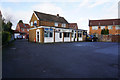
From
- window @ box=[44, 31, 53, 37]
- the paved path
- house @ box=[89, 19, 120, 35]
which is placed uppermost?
house @ box=[89, 19, 120, 35]

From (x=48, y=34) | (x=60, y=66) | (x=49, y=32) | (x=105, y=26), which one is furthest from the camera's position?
(x=105, y=26)

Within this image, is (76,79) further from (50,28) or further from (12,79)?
(50,28)

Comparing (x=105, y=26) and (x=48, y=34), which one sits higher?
(x=105, y=26)

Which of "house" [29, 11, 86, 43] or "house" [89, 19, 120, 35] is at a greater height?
"house" [89, 19, 120, 35]

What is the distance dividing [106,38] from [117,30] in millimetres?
20388

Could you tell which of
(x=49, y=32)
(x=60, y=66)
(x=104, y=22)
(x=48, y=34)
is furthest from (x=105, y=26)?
(x=60, y=66)

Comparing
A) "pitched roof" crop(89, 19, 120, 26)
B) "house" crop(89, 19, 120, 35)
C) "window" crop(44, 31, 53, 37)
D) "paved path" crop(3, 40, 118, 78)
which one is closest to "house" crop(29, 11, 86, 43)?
"window" crop(44, 31, 53, 37)

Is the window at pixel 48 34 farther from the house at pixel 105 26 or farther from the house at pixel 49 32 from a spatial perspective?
the house at pixel 105 26

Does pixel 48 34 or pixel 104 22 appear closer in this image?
pixel 48 34

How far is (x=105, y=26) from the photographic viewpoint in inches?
1772

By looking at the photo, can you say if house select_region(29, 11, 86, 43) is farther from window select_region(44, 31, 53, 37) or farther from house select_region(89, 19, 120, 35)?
house select_region(89, 19, 120, 35)

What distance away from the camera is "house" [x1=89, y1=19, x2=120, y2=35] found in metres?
43.4

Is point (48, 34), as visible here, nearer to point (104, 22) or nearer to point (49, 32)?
point (49, 32)

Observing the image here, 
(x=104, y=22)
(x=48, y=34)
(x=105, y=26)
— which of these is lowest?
(x=48, y=34)
